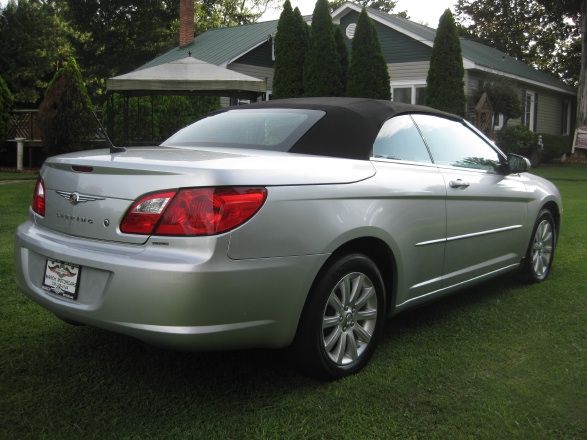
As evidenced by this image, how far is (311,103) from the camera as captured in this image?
3.94 meters

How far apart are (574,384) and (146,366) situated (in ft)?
7.37

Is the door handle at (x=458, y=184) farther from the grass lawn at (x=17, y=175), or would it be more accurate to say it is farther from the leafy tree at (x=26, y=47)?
the leafy tree at (x=26, y=47)

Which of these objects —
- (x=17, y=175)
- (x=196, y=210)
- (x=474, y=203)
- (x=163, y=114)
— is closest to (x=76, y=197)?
(x=196, y=210)

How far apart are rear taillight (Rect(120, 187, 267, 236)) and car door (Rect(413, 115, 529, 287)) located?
1644mm

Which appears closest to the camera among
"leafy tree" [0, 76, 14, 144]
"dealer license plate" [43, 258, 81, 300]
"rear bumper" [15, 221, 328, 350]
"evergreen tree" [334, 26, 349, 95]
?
"rear bumper" [15, 221, 328, 350]

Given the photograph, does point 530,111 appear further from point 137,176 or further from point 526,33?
point 137,176

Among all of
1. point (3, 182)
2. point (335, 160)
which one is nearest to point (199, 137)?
point (335, 160)

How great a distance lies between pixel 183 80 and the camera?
12336mm

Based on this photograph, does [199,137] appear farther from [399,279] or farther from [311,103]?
[399,279]

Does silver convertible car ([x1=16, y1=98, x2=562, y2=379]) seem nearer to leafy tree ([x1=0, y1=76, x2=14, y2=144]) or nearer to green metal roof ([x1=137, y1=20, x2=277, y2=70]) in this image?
leafy tree ([x1=0, y1=76, x2=14, y2=144])

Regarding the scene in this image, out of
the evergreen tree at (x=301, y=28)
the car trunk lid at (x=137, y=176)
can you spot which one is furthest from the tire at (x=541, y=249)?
the evergreen tree at (x=301, y=28)

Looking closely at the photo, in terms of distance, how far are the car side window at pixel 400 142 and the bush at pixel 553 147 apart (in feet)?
69.2

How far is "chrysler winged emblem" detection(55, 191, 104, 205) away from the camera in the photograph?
9.54 ft

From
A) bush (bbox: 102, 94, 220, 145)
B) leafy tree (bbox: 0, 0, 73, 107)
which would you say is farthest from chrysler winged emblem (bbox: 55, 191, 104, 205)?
leafy tree (bbox: 0, 0, 73, 107)
